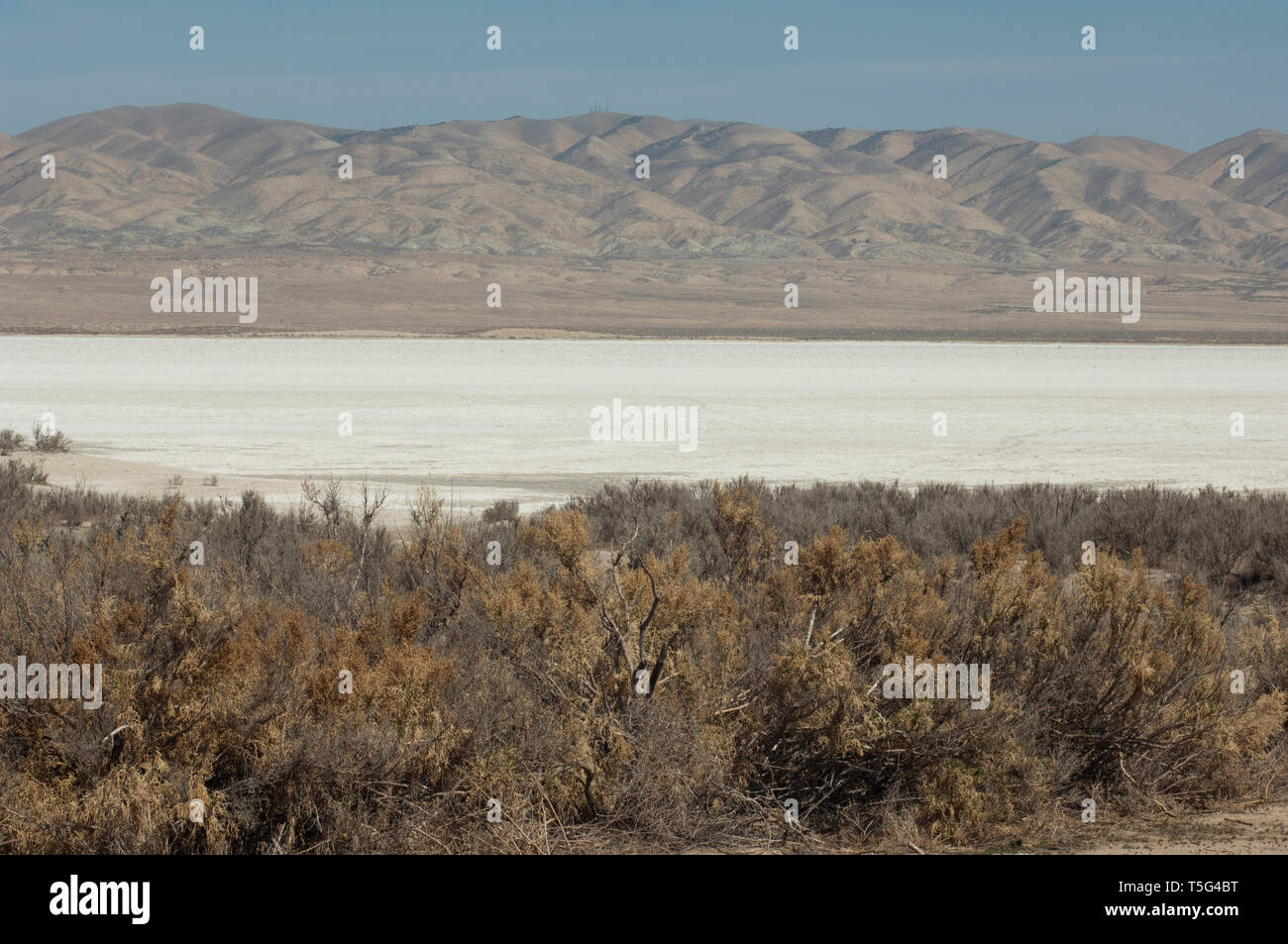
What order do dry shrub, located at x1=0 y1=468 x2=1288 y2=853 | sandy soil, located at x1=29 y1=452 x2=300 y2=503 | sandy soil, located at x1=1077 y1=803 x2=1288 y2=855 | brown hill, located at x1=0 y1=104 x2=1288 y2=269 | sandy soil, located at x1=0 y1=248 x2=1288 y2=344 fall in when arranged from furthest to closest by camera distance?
brown hill, located at x1=0 y1=104 x2=1288 y2=269 < sandy soil, located at x1=0 y1=248 x2=1288 y2=344 < sandy soil, located at x1=29 y1=452 x2=300 y2=503 < sandy soil, located at x1=1077 y1=803 x2=1288 y2=855 < dry shrub, located at x1=0 y1=468 x2=1288 y2=853

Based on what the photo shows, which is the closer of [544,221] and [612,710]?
[612,710]

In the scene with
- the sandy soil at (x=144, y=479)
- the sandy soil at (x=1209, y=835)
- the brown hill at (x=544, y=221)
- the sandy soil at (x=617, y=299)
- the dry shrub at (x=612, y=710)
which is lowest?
the sandy soil at (x=1209, y=835)

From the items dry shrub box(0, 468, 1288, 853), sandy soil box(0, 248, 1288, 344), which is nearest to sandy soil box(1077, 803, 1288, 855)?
dry shrub box(0, 468, 1288, 853)

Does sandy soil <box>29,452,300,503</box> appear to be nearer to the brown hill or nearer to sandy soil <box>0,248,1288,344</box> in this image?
sandy soil <box>0,248,1288,344</box>

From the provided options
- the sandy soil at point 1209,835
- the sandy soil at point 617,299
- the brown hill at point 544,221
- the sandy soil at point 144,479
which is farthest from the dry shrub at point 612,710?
the brown hill at point 544,221

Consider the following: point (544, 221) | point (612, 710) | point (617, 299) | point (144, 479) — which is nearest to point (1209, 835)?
point (612, 710)

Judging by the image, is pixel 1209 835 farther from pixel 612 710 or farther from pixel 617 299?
pixel 617 299

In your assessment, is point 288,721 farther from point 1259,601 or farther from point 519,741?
point 1259,601

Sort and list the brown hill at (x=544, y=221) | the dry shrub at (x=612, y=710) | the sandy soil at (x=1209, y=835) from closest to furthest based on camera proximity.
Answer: the dry shrub at (x=612, y=710) < the sandy soil at (x=1209, y=835) < the brown hill at (x=544, y=221)

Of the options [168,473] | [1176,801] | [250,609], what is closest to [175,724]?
[250,609]

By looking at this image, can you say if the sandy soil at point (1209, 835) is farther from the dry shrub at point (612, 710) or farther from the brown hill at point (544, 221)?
the brown hill at point (544, 221)

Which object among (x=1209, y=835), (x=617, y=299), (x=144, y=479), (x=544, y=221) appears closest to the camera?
(x=1209, y=835)
